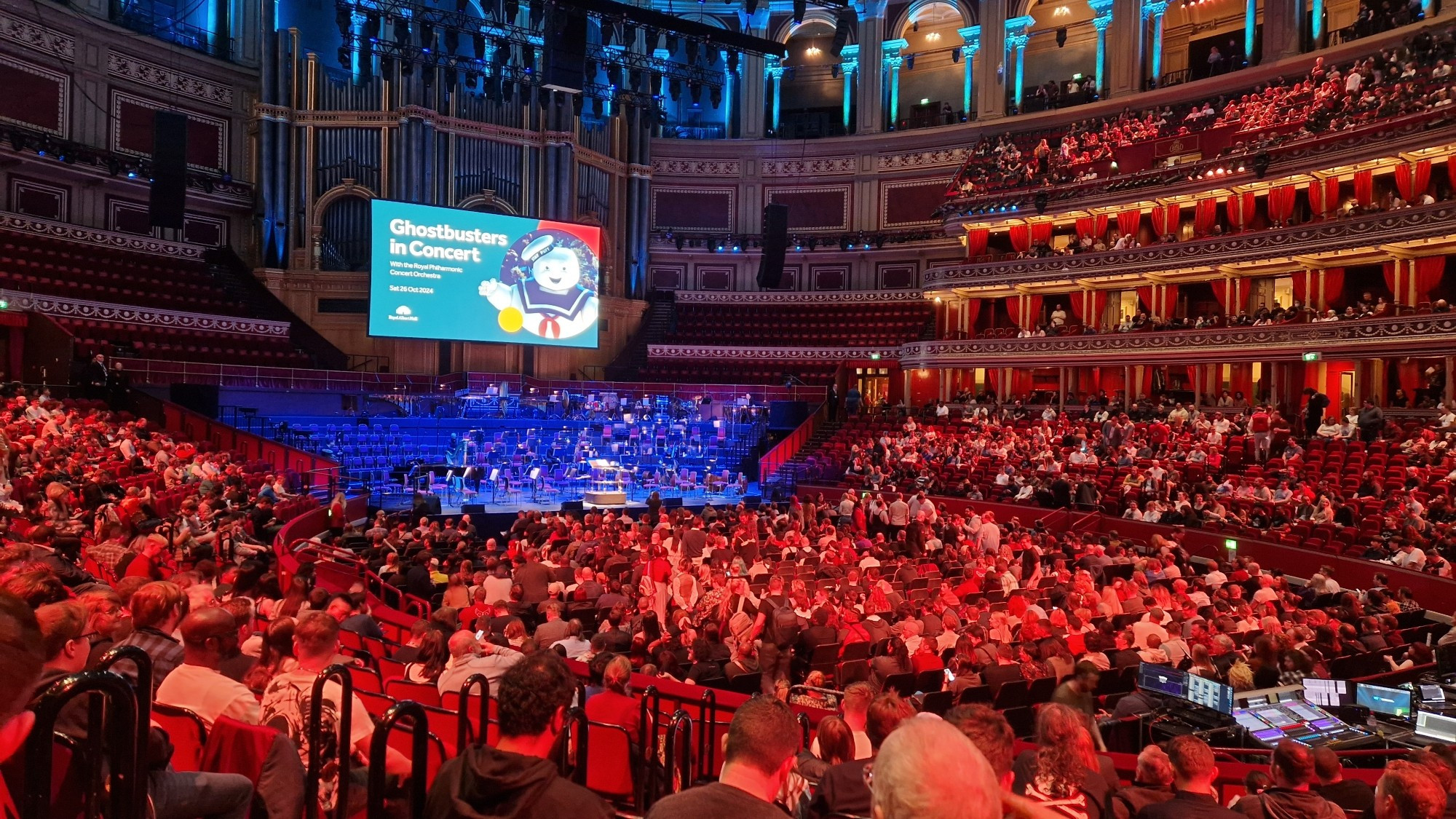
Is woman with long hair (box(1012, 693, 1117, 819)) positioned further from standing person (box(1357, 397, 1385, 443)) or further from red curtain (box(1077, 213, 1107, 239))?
red curtain (box(1077, 213, 1107, 239))

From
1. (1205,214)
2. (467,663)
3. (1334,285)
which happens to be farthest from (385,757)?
(1205,214)

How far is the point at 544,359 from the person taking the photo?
3262 centimetres

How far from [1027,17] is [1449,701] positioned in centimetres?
3337

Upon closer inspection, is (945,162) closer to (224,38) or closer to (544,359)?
(544,359)

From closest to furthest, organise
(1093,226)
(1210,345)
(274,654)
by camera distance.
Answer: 1. (274,654)
2. (1210,345)
3. (1093,226)

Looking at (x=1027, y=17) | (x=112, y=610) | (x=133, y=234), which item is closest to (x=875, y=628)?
(x=112, y=610)

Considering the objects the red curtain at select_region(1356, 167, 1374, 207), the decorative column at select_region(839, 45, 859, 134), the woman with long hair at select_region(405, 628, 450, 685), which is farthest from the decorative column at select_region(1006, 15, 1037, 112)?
the woman with long hair at select_region(405, 628, 450, 685)

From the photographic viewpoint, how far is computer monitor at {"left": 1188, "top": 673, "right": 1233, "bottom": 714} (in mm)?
7242

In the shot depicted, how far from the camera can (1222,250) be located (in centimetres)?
2706

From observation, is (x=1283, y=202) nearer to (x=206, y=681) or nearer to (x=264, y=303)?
(x=264, y=303)

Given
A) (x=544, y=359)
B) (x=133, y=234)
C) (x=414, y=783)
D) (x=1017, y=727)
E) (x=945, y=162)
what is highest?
(x=945, y=162)

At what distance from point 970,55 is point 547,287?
64.8 feet

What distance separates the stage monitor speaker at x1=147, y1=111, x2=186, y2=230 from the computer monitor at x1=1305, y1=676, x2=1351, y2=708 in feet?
89.1

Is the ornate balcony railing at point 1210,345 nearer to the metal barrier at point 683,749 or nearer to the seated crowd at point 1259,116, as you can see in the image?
the seated crowd at point 1259,116
